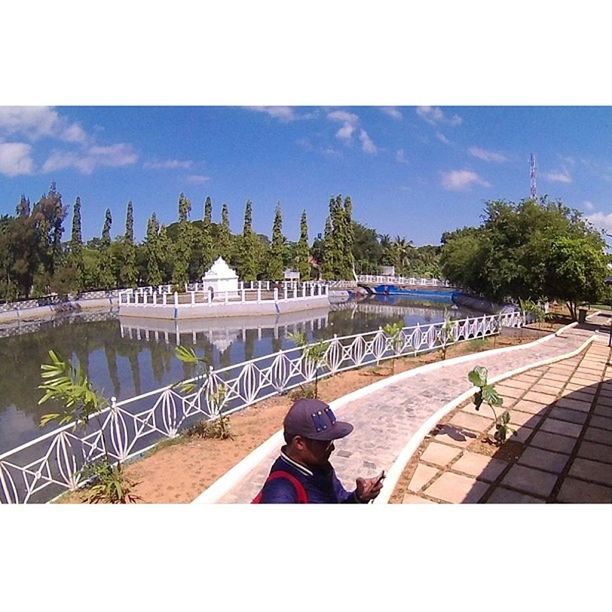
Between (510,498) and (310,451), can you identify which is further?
(510,498)

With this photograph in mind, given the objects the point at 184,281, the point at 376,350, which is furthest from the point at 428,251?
the point at 376,350

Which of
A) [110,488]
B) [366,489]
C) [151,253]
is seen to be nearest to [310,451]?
[366,489]

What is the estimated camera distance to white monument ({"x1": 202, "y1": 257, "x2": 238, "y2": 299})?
55.0ft

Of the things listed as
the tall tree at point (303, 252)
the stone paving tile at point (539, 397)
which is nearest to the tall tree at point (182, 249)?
the tall tree at point (303, 252)

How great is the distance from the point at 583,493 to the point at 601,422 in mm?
1518

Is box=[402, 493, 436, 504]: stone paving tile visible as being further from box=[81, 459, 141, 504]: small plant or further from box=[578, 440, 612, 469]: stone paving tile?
box=[81, 459, 141, 504]: small plant

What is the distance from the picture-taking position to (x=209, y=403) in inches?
166

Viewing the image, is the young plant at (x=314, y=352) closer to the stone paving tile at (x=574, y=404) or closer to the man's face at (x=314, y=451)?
the stone paving tile at (x=574, y=404)

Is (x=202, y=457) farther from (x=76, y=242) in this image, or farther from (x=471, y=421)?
(x=76, y=242)

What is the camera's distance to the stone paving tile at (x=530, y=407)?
445cm

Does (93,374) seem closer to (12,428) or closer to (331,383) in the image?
(12,428)

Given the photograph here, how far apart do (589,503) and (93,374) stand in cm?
685

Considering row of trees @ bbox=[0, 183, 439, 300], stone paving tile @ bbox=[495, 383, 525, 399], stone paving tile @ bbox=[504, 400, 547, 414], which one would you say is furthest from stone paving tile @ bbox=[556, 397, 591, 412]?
row of trees @ bbox=[0, 183, 439, 300]

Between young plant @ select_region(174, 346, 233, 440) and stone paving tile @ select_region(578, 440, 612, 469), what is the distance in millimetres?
2766
